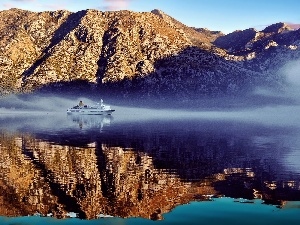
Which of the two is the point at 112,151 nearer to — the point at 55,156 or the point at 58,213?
the point at 55,156

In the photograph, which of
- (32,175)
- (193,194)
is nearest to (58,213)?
(193,194)

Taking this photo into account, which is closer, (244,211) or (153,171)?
(244,211)

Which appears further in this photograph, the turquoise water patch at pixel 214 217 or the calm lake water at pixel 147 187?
the calm lake water at pixel 147 187

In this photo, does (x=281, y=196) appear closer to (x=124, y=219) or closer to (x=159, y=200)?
(x=159, y=200)

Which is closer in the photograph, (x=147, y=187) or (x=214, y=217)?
(x=214, y=217)

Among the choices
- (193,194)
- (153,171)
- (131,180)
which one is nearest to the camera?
(193,194)

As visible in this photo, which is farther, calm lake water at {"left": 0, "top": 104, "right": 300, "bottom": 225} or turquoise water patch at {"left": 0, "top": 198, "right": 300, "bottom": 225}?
calm lake water at {"left": 0, "top": 104, "right": 300, "bottom": 225}

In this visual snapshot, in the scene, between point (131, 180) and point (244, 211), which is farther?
point (131, 180)

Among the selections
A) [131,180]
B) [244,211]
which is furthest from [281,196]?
[131,180]

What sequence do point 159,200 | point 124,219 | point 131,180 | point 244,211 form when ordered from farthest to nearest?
1. point 131,180
2. point 159,200
3. point 244,211
4. point 124,219
